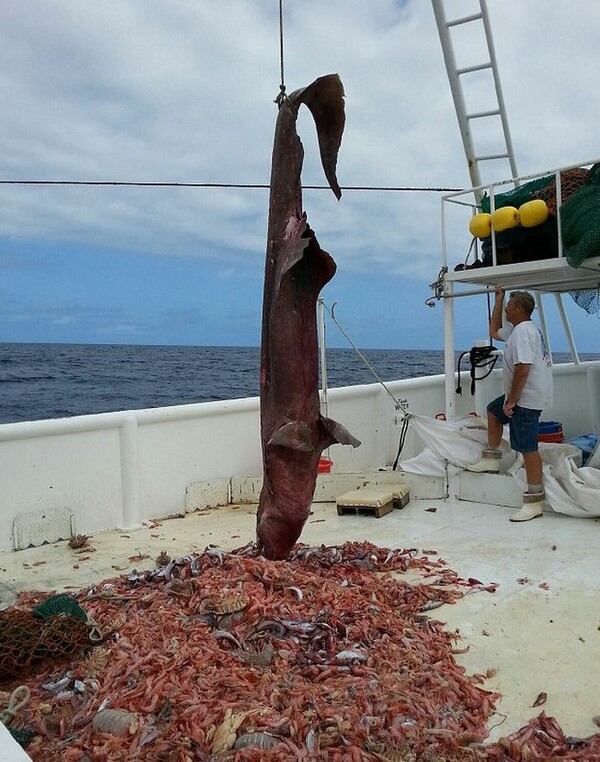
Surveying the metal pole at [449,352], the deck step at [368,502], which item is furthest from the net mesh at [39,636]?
→ the metal pole at [449,352]

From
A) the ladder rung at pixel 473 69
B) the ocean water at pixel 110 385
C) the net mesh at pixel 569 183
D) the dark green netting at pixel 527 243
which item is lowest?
the ocean water at pixel 110 385

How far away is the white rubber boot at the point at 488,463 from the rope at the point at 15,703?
5.20m

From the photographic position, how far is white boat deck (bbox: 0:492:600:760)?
11.7ft

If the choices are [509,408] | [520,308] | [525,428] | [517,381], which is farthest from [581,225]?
[525,428]

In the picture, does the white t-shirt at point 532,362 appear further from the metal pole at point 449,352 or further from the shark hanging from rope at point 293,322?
the shark hanging from rope at point 293,322

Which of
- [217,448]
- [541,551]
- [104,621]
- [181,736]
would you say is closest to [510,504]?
[541,551]

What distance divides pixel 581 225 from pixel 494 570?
10.3ft

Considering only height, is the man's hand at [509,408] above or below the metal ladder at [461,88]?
below

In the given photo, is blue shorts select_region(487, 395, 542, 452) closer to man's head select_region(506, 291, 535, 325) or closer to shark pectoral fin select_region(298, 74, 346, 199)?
man's head select_region(506, 291, 535, 325)

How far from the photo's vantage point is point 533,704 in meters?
3.36

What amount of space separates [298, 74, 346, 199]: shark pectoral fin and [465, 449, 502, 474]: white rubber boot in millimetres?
4926

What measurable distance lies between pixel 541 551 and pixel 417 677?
106 inches

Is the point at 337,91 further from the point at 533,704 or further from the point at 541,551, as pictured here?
the point at 541,551

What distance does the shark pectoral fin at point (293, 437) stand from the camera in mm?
2979
